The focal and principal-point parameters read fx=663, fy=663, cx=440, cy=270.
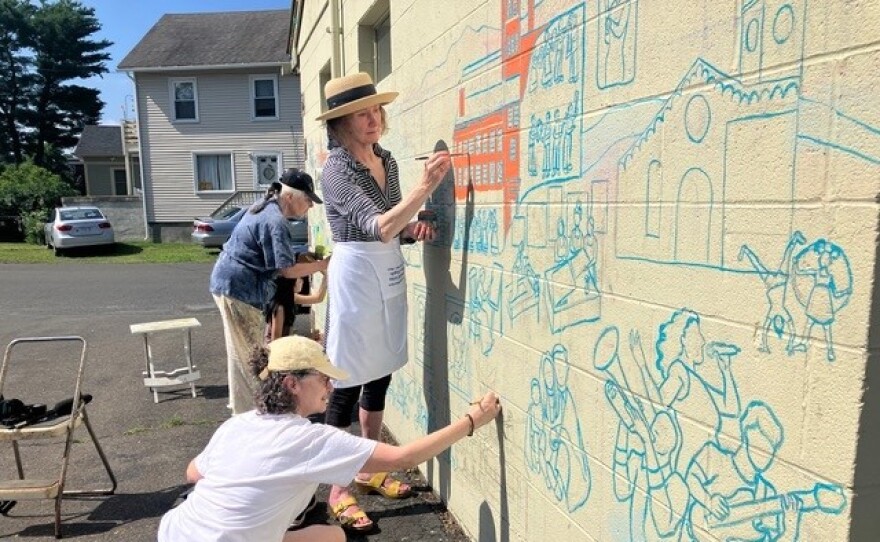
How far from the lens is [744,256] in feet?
4.91

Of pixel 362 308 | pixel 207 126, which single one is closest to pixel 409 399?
pixel 362 308

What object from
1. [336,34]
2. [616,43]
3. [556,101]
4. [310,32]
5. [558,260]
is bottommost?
[558,260]

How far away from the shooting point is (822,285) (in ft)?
4.32

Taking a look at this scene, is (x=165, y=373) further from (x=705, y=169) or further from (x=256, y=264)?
(x=705, y=169)

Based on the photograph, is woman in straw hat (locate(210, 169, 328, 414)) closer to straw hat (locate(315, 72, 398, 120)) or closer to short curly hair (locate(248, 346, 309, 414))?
straw hat (locate(315, 72, 398, 120))

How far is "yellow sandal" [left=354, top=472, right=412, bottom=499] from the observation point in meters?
3.85

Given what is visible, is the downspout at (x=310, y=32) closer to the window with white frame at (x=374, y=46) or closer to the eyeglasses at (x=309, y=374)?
the window with white frame at (x=374, y=46)

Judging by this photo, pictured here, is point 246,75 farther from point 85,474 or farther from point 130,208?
point 85,474

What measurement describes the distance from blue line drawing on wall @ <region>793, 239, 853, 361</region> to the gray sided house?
927 inches

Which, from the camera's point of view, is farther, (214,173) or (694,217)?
(214,173)

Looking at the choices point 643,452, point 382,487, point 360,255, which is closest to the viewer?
point 643,452

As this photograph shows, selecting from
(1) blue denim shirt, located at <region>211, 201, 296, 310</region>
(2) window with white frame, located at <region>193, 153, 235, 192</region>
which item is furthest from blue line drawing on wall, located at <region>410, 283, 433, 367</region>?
(2) window with white frame, located at <region>193, 153, 235, 192</region>

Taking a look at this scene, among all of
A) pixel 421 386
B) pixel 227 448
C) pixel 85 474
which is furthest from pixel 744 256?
pixel 85 474

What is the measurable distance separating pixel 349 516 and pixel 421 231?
1.54m
